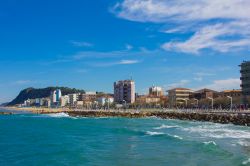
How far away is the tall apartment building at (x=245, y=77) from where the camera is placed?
10262cm

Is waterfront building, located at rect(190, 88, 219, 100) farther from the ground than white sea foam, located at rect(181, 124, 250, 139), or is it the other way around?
waterfront building, located at rect(190, 88, 219, 100)

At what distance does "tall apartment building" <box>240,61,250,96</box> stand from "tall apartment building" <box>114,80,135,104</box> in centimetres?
7529

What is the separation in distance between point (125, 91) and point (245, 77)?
8226 cm

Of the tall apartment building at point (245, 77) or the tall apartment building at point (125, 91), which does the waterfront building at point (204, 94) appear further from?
the tall apartment building at point (125, 91)

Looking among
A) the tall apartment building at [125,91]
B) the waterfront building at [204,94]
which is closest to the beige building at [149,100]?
the tall apartment building at [125,91]

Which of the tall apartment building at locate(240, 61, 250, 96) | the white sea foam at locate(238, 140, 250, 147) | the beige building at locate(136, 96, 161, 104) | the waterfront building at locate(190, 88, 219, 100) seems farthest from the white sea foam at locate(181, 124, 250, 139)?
the beige building at locate(136, 96, 161, 104)

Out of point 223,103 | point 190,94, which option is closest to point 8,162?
point 223,103

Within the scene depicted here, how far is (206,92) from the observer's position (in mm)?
137000

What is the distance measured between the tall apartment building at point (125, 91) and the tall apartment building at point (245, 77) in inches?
2964

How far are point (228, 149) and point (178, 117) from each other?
A: 48064 millimetres

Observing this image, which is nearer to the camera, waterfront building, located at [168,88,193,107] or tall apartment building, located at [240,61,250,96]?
tall apartment building, located at [240,61,250,96]

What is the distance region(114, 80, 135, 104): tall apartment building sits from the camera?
578ft

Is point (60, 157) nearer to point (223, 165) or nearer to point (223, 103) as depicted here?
point (223, 165)

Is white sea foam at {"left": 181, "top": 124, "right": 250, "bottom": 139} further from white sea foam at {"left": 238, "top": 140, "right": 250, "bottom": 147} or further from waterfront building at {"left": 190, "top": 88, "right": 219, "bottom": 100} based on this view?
waterfront building at {"left": 190, "top": 88, "right": 219, "bottom": 100}
